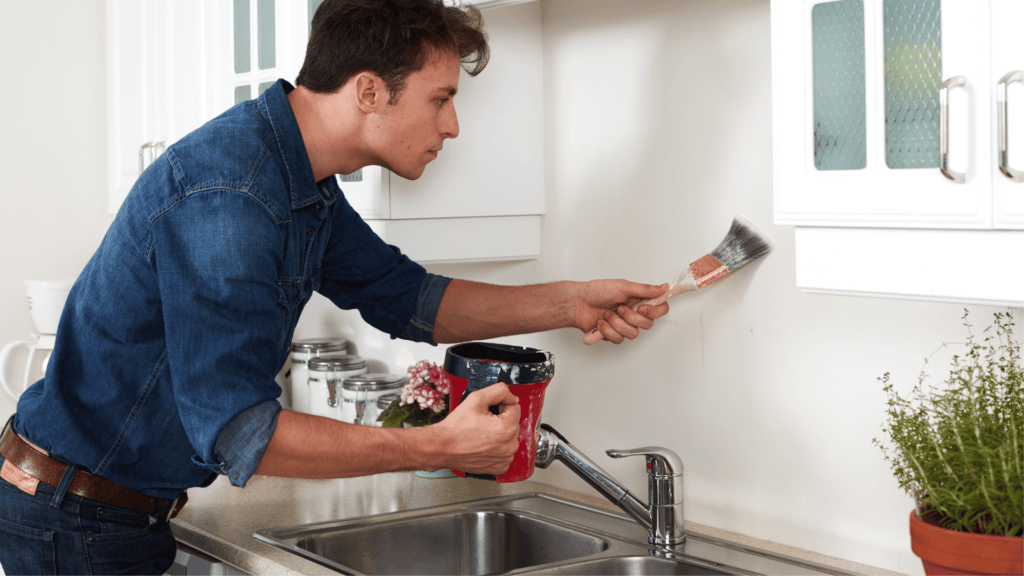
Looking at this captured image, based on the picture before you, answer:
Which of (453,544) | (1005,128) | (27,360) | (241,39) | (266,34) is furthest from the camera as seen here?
(27,360)

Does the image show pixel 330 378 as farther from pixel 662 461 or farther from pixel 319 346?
pixel 662 461

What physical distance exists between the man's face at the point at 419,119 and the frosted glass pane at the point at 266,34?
0.61 meters

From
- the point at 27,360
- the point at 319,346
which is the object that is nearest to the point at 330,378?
the point at 319,346

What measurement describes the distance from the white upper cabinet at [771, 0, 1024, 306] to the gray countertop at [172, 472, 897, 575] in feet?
1.83

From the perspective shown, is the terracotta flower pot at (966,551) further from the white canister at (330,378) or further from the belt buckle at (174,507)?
the white canister at (330,378)

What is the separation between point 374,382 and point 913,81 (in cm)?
133

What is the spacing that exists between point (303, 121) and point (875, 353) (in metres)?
A: 0.88

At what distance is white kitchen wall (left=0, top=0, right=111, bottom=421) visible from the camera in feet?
9.57

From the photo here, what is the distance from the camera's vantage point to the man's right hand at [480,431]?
1270 millimetres

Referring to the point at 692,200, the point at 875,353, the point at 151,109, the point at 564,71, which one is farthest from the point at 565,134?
the point at 151,109

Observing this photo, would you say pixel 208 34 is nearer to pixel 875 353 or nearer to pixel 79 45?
pixel 79 45

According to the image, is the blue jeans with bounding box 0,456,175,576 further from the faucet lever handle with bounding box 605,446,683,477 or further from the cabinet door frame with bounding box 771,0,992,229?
the cabinet door frame with bounding box 771,0,992,229

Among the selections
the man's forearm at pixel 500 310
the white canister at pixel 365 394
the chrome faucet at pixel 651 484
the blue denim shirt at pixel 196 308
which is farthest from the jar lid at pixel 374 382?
the chrome faucet at pixel 651 484

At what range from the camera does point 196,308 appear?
114 cm
